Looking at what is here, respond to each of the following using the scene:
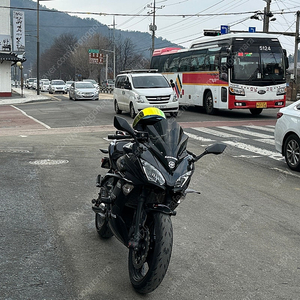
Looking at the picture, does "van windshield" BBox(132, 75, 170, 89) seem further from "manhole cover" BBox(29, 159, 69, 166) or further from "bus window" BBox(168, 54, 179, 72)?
"manhole cover" BBox(29, 159, 69, 166)

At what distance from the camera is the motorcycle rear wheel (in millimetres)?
5141

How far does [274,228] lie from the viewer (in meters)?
5.73

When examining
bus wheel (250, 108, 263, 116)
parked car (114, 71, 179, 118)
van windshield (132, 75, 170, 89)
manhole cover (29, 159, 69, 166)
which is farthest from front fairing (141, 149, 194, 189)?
bus wheel (250, 108, 263, 116)

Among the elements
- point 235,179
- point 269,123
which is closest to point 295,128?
point 235,179

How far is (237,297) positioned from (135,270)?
82 centimetres

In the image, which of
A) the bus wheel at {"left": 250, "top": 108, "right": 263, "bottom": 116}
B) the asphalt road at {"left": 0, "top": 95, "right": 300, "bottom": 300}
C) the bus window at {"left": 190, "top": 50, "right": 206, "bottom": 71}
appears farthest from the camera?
the bus window at {"left": 190, "top": 50, "right": 206, "bottom": 71}

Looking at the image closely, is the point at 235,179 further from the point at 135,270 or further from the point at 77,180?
the point at 135,270

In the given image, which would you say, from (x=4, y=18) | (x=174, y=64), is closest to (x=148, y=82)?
(x=174, y=64)

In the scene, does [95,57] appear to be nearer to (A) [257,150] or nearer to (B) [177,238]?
(A) [257,150]

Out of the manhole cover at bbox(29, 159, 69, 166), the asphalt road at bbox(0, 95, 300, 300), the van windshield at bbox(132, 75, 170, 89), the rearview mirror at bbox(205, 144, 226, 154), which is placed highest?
the van windshield at bbox(132, 75, 170, 89)

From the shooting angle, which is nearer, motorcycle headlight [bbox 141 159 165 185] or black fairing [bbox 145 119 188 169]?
motorcycle headlight [bbox 141 159 165 185]

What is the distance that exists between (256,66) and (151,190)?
1826cm

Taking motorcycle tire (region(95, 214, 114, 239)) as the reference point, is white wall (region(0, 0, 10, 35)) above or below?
above

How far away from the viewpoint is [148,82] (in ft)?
71.6
